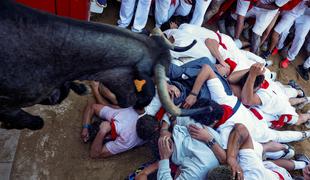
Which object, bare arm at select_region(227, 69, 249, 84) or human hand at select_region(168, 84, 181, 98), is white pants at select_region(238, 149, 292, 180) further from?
bare arm at select_region(227, 69, 249, 84)

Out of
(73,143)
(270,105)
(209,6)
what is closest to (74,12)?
(73,143)

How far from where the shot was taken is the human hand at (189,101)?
14.4ft

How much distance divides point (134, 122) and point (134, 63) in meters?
1.62

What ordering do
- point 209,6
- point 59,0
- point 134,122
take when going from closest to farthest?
point 134,122 → point 59,0 → point 209,6

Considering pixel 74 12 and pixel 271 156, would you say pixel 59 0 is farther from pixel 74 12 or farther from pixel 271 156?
pixel 271 156

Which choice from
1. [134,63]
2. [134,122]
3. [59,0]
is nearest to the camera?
[134,63]

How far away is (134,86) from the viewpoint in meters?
3.03

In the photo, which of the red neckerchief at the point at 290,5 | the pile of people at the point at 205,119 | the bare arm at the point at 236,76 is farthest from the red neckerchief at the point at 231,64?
the red neckerchief at the point at 290,5

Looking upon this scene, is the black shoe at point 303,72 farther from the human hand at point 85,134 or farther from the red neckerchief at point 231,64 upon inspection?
the human hand at point 85,134

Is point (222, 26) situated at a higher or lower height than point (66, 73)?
lower

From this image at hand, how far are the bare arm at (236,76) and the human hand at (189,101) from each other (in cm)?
77

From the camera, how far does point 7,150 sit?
4.22 metres

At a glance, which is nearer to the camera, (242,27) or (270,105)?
(270,105)

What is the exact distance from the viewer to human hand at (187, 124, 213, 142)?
413 centimetres
